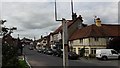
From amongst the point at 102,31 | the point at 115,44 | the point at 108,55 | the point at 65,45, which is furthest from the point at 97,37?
the point at 65,45

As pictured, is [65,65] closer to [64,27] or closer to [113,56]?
[64,27]

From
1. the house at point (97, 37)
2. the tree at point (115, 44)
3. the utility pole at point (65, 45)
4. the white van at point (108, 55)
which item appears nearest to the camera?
the utility pole at point (65, 45)

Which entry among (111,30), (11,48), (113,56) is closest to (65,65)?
(11,48)

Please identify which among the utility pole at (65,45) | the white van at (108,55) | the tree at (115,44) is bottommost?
the white van at (108,55)

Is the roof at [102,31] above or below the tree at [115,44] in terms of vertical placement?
above

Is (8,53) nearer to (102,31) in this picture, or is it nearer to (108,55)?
(108,55)

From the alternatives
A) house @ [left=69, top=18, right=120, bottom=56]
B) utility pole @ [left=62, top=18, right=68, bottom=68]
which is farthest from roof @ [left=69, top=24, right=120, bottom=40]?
utility pole @ [left=62, top=18, right=68, bottom=68]

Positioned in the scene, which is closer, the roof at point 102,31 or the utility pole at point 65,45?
the utility pole at point 65,45

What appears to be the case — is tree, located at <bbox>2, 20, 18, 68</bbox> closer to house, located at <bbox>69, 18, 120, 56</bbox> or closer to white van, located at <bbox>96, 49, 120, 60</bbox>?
white van, located at <bbox>96, 49, 120, 60</bbox>

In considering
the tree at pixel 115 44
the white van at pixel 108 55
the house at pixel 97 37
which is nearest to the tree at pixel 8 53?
the white van at pixel 108 55

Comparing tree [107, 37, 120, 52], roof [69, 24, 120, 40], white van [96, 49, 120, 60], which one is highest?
roof [69, 24, 120, 40]

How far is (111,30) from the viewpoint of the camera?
6200 cm

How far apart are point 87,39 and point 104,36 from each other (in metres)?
3.49

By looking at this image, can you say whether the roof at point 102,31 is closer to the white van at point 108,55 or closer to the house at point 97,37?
the house at point 97,37
